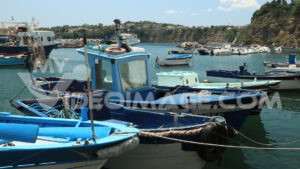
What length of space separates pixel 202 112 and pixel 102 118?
11.5ft

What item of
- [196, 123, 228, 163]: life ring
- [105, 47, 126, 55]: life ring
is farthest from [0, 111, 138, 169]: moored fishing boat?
[105, 47, 126, 55]: life ring

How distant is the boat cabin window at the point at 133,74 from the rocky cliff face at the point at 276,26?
4471 inches

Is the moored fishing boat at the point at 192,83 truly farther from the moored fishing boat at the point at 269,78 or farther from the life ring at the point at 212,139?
the life ring at the point at 212,139

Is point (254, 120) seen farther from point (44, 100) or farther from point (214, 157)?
point (44, 100)

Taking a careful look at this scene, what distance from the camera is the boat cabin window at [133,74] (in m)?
10.1

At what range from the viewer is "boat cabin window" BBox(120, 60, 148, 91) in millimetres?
10086

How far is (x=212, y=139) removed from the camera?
24.0ft

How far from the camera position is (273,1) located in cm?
13450

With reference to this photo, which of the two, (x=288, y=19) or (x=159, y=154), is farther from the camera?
(x=288, y=19)

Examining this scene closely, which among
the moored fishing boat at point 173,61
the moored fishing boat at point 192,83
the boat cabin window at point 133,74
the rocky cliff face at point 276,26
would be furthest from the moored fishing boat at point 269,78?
the rocky cliff face at point 276,26

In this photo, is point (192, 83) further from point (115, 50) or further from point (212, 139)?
point (212, 139)

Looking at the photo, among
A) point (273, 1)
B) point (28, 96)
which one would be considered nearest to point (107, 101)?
point (28, 96)

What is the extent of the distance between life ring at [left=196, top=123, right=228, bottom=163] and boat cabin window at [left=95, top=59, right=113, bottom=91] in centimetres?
419

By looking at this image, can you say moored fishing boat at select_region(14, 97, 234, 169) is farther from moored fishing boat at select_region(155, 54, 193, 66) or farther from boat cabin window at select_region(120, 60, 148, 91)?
moored fishing boat at select_region(155, 54, 193, 66)
